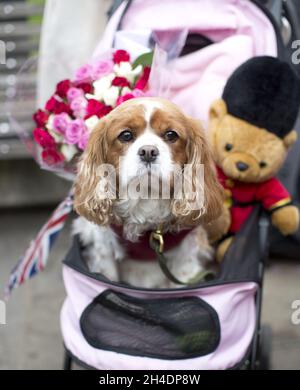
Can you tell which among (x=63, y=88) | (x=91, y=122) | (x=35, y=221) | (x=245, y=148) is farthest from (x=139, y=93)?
(x=35, y=221)

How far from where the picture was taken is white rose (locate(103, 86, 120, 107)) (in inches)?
81.5

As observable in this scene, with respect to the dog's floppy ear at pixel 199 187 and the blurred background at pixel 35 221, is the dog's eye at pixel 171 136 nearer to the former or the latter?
the dog's floppy ear at pixel 199 187

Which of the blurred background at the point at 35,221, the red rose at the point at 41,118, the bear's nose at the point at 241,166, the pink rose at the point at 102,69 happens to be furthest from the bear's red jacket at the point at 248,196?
the red rose at the point at 41,118

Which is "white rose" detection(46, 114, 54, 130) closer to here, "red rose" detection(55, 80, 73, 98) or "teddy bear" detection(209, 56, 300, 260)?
"red rose" detection(55, 80, 73, 98)

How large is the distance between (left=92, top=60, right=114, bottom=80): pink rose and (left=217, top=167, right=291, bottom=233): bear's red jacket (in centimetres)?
47

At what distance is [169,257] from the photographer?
2.18 meters

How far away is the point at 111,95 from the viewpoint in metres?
2.07

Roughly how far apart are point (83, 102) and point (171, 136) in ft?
1.18

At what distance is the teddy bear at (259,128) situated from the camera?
2.12m

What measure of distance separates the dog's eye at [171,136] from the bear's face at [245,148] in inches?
12.2

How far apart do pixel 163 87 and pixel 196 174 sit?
1.09 feet

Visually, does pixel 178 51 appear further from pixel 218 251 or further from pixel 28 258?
pixel 28 258
